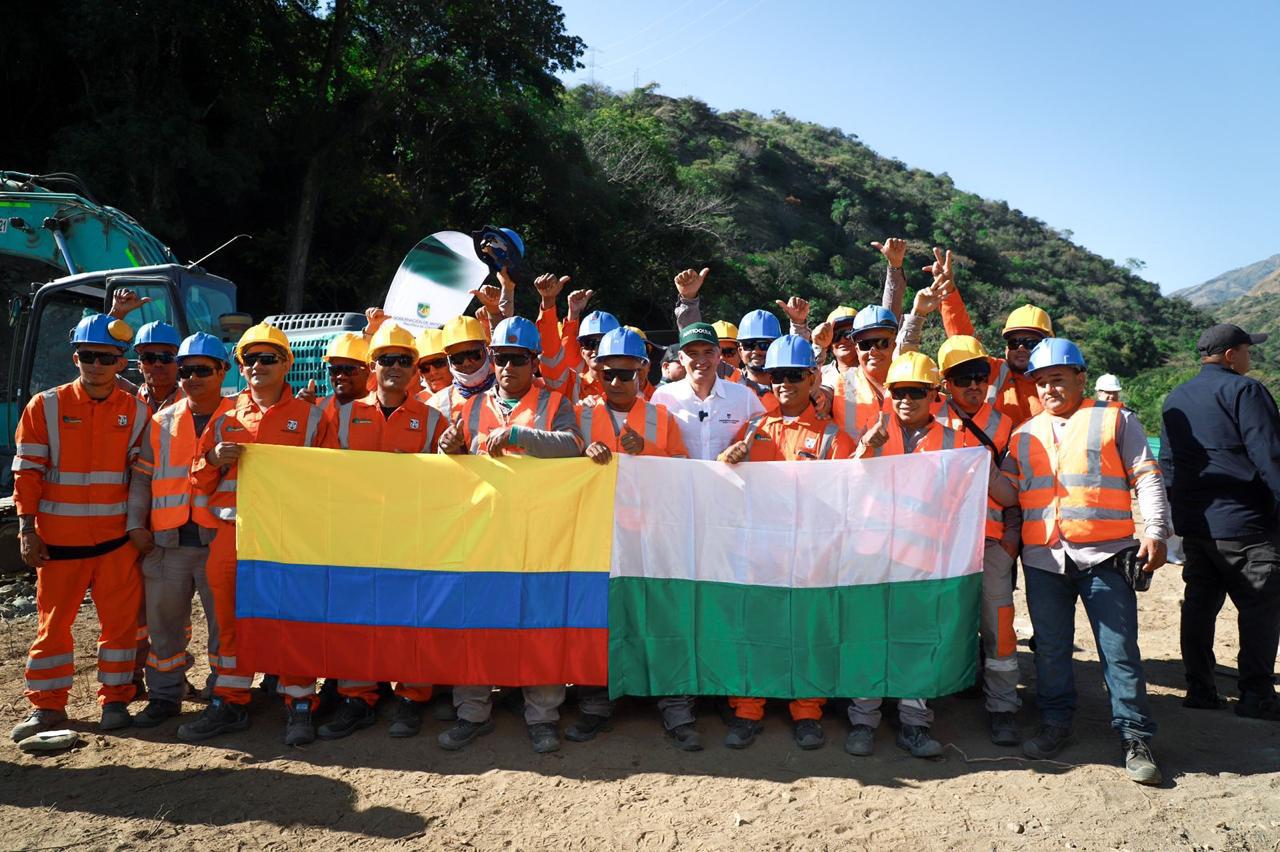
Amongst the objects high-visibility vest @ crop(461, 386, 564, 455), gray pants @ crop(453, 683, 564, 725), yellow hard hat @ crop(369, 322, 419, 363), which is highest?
yellow hard hat @ crop(369, 322, 419, 363)

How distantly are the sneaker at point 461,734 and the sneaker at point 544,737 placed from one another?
0.30 metres

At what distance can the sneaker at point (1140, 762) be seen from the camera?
4527 mm

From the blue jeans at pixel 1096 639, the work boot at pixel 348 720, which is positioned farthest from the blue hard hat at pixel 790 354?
the work boot at pixel 348 720

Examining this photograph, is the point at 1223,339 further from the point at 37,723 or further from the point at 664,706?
the point at 37,723

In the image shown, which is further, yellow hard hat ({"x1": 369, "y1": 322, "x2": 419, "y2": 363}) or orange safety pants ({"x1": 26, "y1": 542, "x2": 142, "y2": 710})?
yellow hard hat ({"x1": 369, "y1": 322, "x2": 419, "y2": 363})

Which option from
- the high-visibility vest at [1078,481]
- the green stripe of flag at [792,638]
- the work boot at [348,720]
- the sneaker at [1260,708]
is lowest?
the sneaker at [1260,708]

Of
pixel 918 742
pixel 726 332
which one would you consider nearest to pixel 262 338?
pixel 726 332

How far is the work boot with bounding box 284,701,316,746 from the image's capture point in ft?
16.4

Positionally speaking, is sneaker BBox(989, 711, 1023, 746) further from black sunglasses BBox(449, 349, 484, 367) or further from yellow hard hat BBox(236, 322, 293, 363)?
yellow hard hat BBox(236, 322, 293, 363)

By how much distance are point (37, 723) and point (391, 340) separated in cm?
301

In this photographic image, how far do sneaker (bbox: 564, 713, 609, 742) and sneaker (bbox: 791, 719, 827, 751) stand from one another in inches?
44.4

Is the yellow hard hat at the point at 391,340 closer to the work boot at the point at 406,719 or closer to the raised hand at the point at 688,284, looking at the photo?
the work boot at the point at 406,719

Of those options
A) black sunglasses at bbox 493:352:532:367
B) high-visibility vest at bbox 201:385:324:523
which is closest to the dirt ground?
high-visibility vest at bbox 201:385:324:523

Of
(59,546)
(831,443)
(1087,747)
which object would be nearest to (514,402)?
(831,443)
